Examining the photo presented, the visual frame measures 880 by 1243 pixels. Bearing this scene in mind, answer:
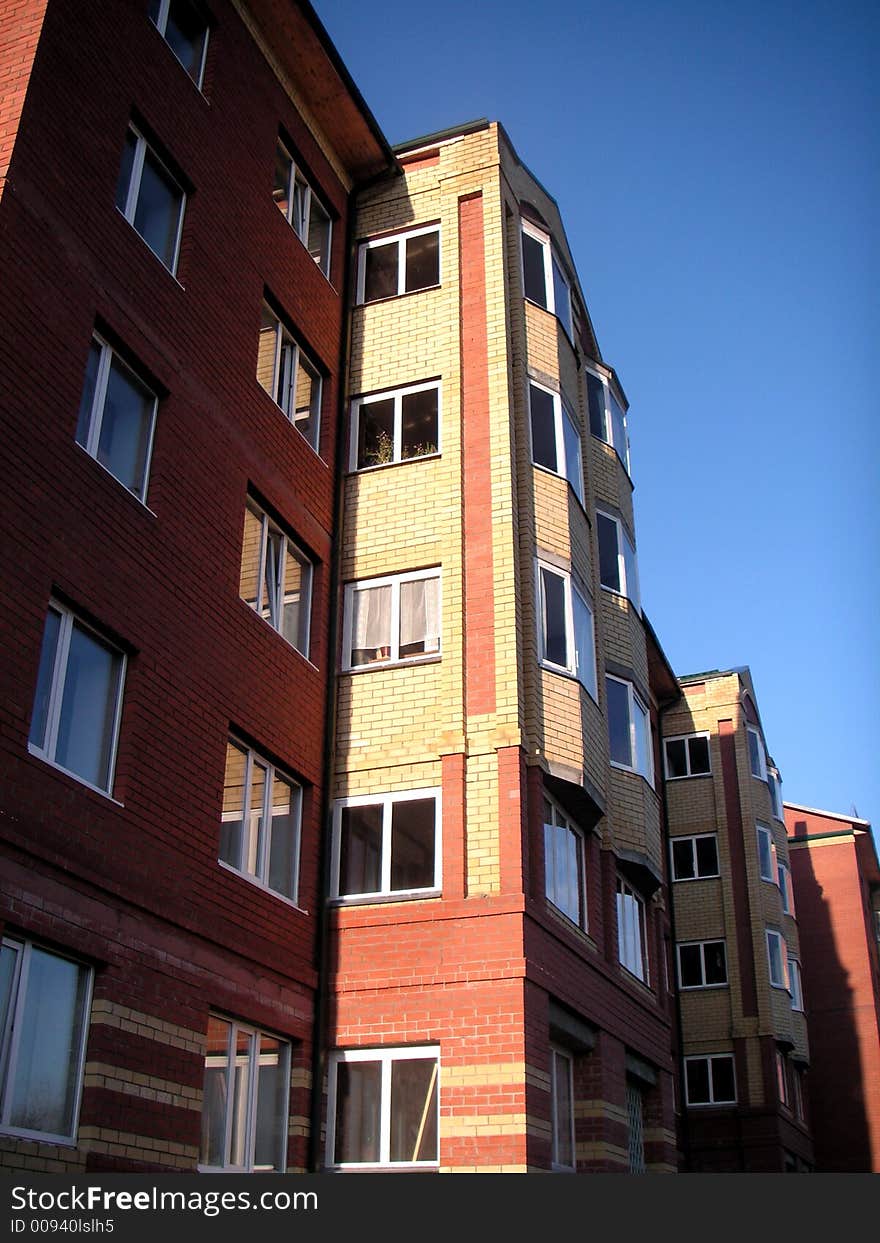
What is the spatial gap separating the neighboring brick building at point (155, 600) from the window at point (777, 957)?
715 inches

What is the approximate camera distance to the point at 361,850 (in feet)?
46.9

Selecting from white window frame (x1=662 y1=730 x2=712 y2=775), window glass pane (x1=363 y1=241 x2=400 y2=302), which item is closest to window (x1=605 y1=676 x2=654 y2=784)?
window glass pane (x1=363 y1=241 x2=400 y2=302)

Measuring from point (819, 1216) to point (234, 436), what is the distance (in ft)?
31.7

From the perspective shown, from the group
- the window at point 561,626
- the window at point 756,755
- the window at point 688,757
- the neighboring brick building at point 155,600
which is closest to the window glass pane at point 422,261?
the neighboring brick building at point 155,600

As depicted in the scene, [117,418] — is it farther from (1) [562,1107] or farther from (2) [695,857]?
(2) [695,857]

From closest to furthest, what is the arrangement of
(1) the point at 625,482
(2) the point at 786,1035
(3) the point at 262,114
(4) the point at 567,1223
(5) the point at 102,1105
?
1. (4) the point at 567,1223
2. (5) the point at 102,1105
3. (3) the point at 262,114
4. (1) the point at 625,482
5. (2) the point at 786,1035

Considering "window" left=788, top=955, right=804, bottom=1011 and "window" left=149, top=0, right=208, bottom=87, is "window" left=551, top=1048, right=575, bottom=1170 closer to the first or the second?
"window" left=149, top=0, right=208, bottom=87

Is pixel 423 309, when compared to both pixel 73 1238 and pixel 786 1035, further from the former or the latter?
pixel 786 1035

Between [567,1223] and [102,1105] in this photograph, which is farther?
[102,1105]

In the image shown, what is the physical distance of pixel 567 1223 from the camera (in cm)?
739

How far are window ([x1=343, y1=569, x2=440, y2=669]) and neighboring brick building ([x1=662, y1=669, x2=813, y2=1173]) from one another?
16.1 meters

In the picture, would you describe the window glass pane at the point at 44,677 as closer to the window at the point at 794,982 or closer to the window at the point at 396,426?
the window at the point at 396,426

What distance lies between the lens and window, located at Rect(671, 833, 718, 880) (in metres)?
29.2

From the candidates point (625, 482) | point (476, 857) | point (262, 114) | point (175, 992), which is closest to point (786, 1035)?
point (625, 482)
